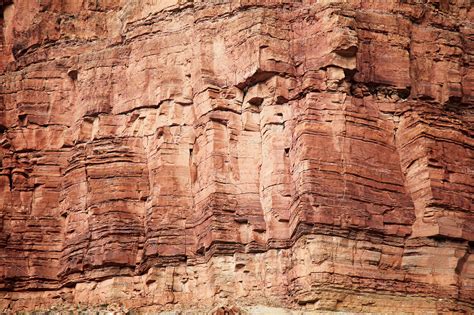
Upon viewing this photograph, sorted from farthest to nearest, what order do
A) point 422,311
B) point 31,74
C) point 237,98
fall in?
point 31,74, point 237,98, point 422,311

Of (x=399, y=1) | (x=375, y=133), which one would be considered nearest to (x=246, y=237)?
(x=375, y=133)

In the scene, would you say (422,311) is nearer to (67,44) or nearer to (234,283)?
(234,283)

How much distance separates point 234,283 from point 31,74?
15.3 m

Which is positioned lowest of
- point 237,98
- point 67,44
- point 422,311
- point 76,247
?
point 422,311

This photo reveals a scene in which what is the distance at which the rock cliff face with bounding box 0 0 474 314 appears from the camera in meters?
63.4

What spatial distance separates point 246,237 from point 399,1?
11.4 m

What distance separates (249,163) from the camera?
218 feet

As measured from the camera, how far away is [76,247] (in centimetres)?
6931

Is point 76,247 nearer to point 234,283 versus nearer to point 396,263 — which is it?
point 234,283

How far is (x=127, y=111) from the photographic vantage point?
70.4 m

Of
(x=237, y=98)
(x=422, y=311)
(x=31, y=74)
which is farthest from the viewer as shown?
(x=31, y=74)

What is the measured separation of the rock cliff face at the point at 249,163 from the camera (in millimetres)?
63438

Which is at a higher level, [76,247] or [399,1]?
[399,1]

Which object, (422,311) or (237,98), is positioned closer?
(422,311)
